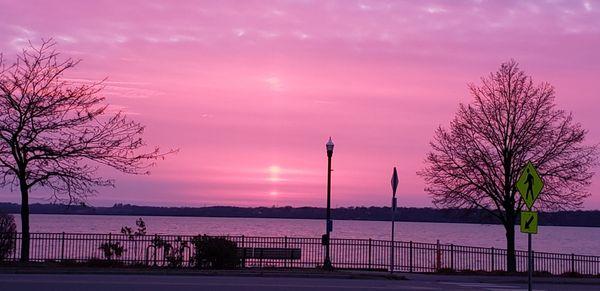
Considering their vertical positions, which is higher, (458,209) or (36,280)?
(458,209)

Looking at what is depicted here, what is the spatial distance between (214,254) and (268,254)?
11.7 ft

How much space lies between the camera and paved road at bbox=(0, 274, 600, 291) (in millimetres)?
20781

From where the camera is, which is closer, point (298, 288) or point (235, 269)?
point (298, 288)

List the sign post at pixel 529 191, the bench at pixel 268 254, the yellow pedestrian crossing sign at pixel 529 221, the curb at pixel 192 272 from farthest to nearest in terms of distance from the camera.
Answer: the bench at pixel 268 254, the curb at pixel 192 272, the sign post at pixel 529 191, the yellow pedestrian crossing sign at pixel 529 221

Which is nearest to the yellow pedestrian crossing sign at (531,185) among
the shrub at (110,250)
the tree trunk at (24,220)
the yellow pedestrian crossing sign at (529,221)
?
the yellow pedestrian crossing sign at (529,221)

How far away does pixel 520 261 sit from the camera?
54656 mm

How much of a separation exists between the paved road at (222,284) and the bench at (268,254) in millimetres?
5521

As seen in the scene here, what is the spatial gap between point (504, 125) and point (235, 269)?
12470 mm

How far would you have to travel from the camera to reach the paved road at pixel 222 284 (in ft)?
68.2

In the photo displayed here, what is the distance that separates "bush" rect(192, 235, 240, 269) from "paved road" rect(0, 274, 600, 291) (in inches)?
159

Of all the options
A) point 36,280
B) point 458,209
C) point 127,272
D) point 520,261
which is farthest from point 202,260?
point 520,261

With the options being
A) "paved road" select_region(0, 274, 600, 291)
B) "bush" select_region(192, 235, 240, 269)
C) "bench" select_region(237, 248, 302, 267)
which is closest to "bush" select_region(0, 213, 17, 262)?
"paved road" select_region(0, 274, 600, 291)

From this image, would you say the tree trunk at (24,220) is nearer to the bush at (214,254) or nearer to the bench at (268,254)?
the bush at (214,254)

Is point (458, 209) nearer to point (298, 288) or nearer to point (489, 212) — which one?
point (489, 212)
